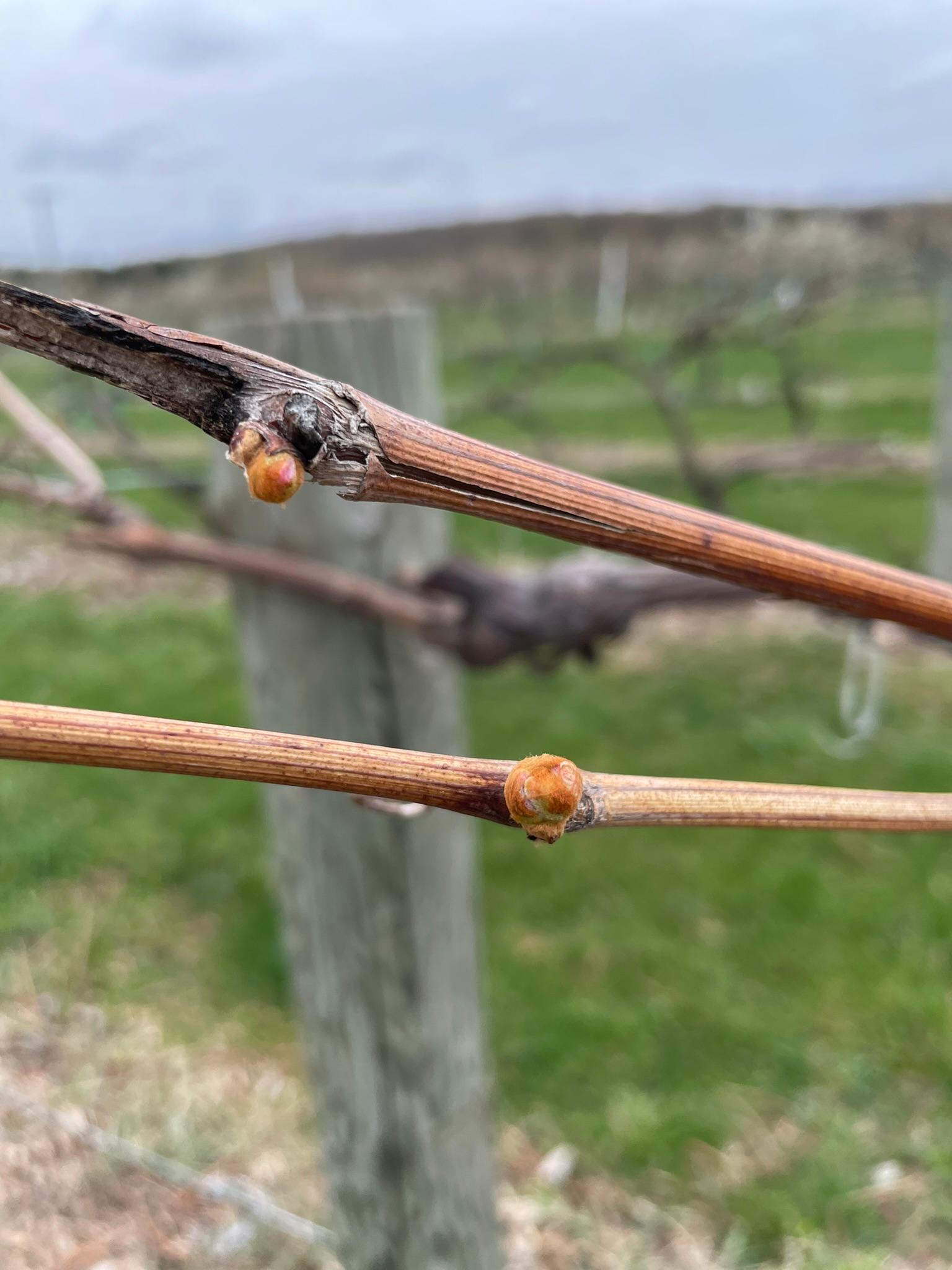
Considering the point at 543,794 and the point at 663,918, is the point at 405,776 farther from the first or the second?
the point at 663,918

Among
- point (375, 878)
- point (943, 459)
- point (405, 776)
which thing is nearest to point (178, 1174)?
point (375, 878)

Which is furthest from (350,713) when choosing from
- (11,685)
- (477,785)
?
(11,685)

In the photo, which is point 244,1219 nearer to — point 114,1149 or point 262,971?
point 114,1149

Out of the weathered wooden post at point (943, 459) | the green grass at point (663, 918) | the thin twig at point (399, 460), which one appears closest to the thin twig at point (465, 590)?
the thin twig at point (399, 460)

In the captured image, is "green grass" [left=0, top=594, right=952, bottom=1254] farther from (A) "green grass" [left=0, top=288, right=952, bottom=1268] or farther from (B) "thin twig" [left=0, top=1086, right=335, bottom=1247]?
(B) "thin twig" [left=0, top=1086, right=335, bottom=1247]

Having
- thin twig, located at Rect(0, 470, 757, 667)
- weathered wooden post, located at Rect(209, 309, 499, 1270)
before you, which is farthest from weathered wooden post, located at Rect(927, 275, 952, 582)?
weathered wooden post, located at Rect(209, 309, 499, 1270)

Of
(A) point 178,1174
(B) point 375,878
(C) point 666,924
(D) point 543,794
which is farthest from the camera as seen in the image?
(C) point 666,924

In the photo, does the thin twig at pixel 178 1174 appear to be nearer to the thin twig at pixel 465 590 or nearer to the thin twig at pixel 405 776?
the thin twig at pixel 465 590
